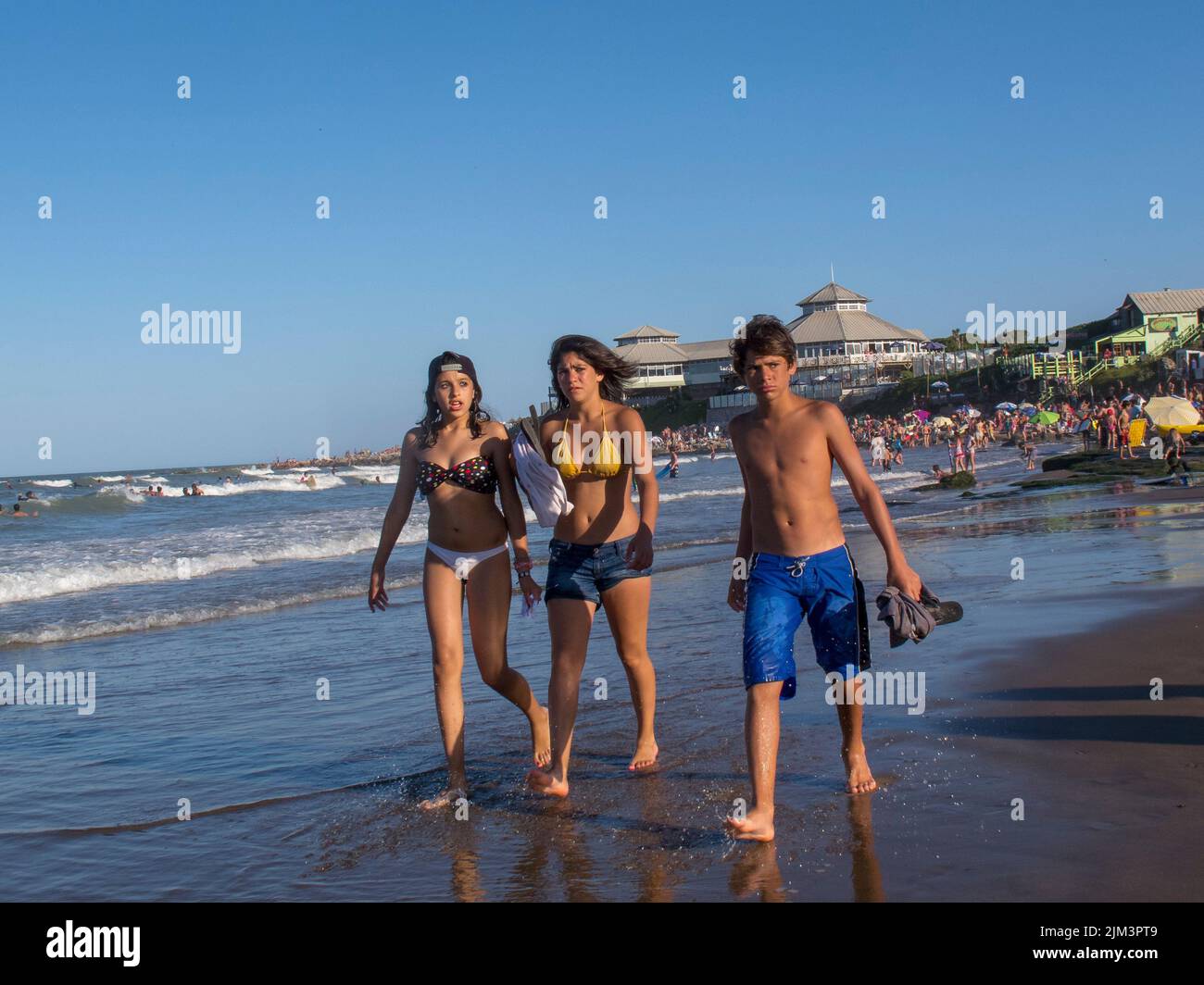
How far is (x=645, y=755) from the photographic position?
17.3 ft

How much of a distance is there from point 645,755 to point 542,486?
1.36 m

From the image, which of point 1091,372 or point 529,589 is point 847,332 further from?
point 529,589

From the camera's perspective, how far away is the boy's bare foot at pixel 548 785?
4.90 metres

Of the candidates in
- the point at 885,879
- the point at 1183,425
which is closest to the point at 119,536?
the point at 1183,425

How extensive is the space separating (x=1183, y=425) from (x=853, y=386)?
66454mm

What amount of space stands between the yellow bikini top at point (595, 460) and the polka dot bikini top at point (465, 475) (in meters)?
0.32

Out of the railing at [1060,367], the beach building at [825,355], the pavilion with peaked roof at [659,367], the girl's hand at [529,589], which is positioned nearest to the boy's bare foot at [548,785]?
the girl's hand at [529,589]

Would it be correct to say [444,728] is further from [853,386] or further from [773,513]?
[853,386]

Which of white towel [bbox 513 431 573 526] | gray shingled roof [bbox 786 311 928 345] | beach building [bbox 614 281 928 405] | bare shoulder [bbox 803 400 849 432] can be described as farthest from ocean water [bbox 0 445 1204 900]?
gray shingled roof [bbox 786 311 928 345]

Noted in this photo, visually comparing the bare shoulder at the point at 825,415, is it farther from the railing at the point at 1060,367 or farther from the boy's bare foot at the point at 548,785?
the railing at the point at 1060,367

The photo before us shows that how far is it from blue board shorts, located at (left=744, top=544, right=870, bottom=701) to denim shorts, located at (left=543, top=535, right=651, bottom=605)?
73 centimetres

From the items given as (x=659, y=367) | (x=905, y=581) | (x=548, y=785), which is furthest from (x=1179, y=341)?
(x=548, y=785)

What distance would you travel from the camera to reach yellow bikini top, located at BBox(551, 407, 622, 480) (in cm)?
496

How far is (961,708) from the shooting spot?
5.79 m
